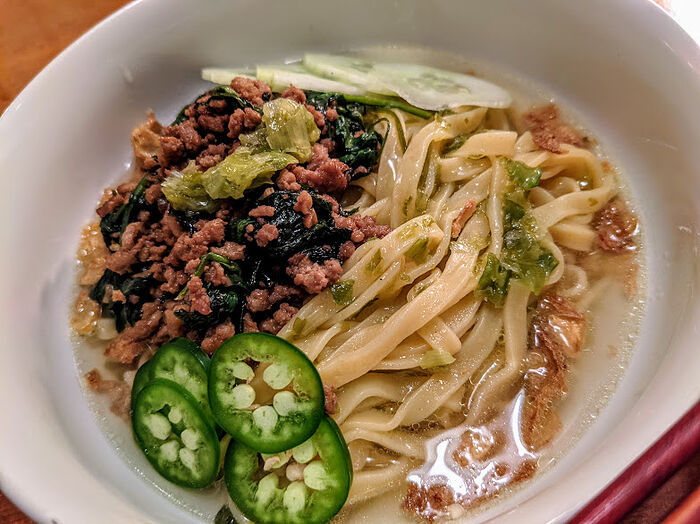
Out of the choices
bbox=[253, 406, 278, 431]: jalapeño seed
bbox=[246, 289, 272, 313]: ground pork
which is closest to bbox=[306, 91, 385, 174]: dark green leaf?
bbox=[246, 289, 272, 313]: ground pork

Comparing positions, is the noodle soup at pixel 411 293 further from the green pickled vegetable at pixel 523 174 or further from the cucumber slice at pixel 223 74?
the cucumber slice at pixel 223 74

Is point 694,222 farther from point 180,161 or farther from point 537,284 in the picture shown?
point 180,161

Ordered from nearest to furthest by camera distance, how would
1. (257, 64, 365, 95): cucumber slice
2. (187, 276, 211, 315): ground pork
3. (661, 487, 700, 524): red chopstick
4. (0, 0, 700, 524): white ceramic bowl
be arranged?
(661, 487, 700, 524): red chopstick, (0, 0, 700, 524): white ceramic bowl, (187, 276, 211, 315): ground pork, (257, 64, 365, 95): cucumber slice

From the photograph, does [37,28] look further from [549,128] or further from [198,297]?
[549,128]

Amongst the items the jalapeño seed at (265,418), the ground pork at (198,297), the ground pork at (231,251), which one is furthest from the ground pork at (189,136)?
the jalapeño seed at (265,418)

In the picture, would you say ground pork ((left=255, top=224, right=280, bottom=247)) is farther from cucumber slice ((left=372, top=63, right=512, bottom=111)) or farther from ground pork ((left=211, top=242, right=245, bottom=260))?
cucumber slice ((left=372, top=63, right=512, bottom=111))

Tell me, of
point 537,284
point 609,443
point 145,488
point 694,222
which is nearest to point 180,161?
point 145,488
